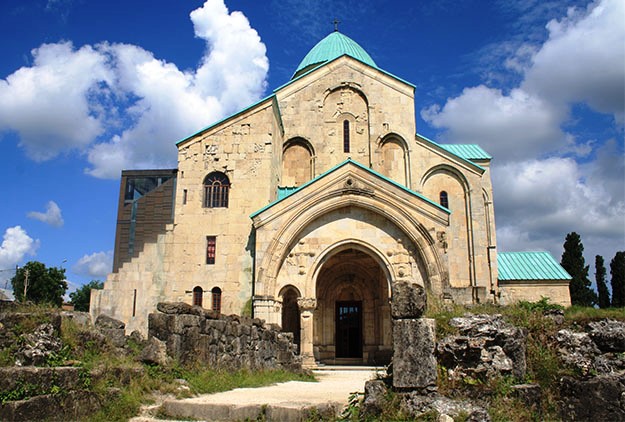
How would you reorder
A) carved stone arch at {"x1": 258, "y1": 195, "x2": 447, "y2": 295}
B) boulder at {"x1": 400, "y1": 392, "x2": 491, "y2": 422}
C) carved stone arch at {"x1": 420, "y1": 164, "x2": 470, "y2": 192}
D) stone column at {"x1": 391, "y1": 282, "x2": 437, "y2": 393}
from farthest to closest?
1. carved stone arch at {"x1": 420, "y1": 164, "x2": 470, "y2": 192}
2. carved stone arch at {"x1": 258, "y1": 195, "x2": 447, "y2": 295}
3. stone column at {"x1": 391, "y1": 282, "x2": 437, "y2": 393}
4. boulder at {"x1": 400, "y1": 392, "x2": 491, "y2": 422}

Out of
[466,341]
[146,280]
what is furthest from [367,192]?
[466,341]

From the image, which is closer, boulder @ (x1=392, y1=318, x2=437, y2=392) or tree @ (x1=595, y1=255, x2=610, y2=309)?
boulder @ (x1=392, y1=318, x2=437, y2=392)

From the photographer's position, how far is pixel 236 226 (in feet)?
70.5

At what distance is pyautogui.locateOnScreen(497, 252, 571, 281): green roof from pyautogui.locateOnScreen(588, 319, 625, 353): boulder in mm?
17158

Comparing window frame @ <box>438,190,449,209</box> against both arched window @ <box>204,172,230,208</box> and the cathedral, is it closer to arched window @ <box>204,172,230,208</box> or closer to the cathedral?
the cathedral

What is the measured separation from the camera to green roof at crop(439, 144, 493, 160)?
2719cm

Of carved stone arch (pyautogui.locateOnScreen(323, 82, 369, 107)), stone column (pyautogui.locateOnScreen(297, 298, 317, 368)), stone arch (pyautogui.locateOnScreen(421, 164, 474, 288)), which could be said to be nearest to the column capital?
stone column (pyautogui.locateOnScreen(297, 298, 317, 368))

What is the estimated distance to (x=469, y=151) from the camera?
27984 millimetres

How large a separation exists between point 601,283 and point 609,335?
30941 millimetres

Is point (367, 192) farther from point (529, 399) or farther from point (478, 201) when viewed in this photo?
point (529, 399)

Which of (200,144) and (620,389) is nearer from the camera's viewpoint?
(620,389)

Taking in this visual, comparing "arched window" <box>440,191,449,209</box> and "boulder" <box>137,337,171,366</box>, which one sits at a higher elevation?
"arched window" <box>440,191,449,209</box>

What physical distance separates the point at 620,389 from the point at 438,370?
2.36 meters

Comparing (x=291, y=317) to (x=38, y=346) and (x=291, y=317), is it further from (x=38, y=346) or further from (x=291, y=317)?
(x=38, y=346)
